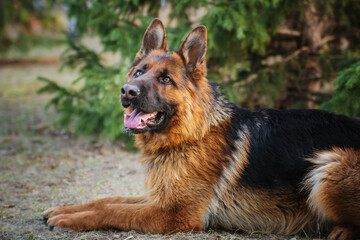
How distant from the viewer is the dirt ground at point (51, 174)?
11.9ft

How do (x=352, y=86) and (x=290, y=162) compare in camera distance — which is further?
(x=352, y=86)

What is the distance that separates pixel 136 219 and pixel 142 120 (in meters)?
1.04

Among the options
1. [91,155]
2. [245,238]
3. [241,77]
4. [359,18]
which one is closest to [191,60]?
[245,238]

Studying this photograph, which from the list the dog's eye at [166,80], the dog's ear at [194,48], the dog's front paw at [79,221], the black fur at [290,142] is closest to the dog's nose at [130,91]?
the dog's eye at [166,80]

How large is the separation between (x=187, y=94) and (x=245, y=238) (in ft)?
5.37

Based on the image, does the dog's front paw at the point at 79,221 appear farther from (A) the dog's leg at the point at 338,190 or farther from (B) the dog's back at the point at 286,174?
(A) the dog's leg at the point at 338,190

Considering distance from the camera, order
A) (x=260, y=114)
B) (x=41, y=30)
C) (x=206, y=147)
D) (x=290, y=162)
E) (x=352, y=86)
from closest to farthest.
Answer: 1. (x=290, y=162)
2. (x=206, y=147)
3. (x=260, y=114)
4. (x=352, y=86)
5. (x=41, y=30)

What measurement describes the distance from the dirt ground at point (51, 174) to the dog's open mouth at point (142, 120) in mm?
1125

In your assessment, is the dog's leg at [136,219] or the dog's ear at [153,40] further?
the dog's ear at [153,40]

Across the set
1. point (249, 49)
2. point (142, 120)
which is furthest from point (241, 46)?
point (142, 120)

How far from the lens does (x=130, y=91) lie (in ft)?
11.1

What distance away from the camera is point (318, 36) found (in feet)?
22.0

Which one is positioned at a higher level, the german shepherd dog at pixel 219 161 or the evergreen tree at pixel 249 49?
the evergreen tree at pixel 249 49

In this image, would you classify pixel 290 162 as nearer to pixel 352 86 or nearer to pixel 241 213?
pixel 241 213
